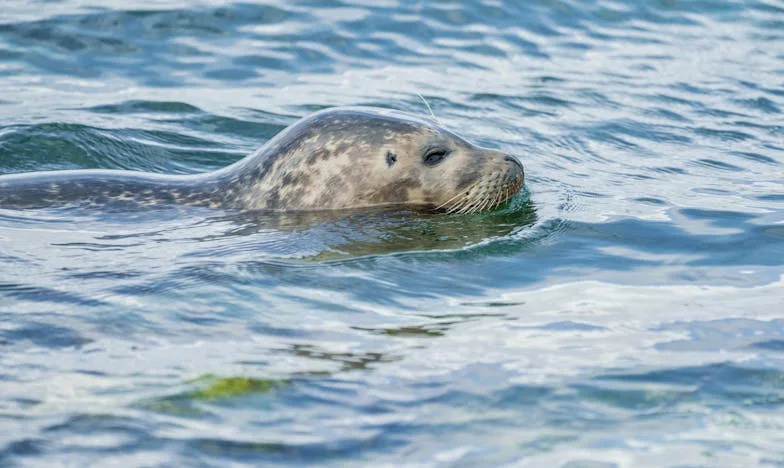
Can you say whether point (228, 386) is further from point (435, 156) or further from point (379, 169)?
point (435, 156)

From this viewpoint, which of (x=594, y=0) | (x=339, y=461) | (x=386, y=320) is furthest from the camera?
(x=594, y=0)

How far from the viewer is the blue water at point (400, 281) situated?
4.00 meters

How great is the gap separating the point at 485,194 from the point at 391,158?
1.88 feet

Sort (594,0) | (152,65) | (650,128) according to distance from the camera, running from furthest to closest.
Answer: (594,0), (152,65), (650,128)

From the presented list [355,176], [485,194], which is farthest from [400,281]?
[355,176]

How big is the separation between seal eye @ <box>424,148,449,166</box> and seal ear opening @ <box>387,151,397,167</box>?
0.18 metres

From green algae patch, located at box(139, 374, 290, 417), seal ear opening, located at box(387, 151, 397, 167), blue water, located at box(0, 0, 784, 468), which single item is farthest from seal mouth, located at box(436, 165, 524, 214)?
green algae patch, located at box(139, 374, 290, 417)

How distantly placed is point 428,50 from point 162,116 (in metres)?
3.47

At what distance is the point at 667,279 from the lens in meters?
5.88

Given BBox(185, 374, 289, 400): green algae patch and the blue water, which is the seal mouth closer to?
the blue water

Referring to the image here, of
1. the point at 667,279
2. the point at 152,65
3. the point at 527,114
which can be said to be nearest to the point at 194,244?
the point at 667,279

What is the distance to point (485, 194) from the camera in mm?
7090

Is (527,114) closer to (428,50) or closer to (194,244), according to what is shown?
(428,50)

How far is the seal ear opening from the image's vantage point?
716cm
